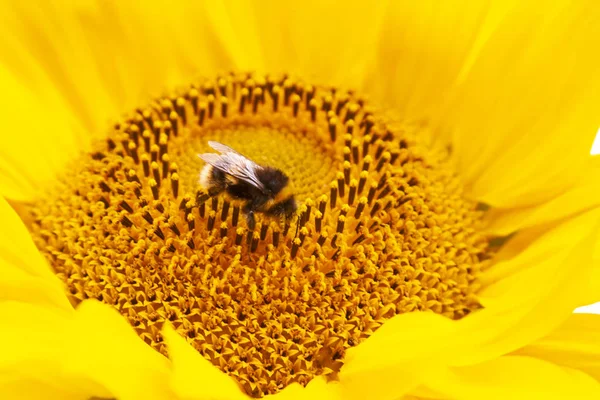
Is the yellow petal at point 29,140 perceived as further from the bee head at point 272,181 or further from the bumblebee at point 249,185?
the bee head at point 272,181

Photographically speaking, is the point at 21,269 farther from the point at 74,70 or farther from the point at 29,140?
the point at 74,70

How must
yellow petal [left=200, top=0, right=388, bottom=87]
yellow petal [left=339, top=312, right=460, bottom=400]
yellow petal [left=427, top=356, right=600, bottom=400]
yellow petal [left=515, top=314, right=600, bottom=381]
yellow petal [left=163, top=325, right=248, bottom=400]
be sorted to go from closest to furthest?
yellow petal [left=163, top=325, right=248, bottom=400]
yellow petal [left=339, top=312, right=460, bottom=400]
yellow petal [left=427, top=356, right=600, bottom=400]
yellow petal [left=515, top=314, right=600, bottom=381]
yellow petal [left=200, top=0, right=388, bottom=87]

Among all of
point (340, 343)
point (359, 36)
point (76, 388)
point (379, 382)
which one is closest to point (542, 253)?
point (340, 343)

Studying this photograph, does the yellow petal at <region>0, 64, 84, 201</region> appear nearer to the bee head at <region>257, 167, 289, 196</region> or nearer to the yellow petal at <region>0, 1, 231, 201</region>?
the yellow petal at <region>0, 1, 231, 201</region>

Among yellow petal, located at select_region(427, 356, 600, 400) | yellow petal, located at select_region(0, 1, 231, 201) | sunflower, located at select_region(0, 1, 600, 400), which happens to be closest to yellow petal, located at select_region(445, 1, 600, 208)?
sunflower, located at select_region(0, 1, 600, 400)

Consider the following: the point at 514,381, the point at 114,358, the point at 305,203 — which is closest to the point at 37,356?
the point at 114,358

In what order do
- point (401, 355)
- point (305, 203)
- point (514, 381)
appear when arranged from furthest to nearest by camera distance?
point (305, 203) → point (514, 381) → point (401, 355)
